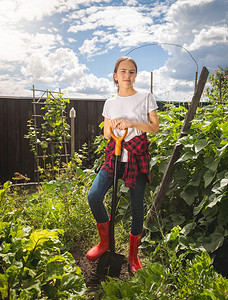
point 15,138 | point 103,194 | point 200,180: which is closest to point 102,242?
point 103,194

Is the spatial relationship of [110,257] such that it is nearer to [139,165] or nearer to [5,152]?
[139,165]

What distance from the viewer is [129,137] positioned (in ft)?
6.47

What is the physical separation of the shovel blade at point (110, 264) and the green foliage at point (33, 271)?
540mm

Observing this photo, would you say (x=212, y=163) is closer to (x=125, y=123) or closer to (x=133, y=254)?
(x=125, y=123)

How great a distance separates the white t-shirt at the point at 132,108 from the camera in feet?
6.26

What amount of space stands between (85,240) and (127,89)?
1517 mm

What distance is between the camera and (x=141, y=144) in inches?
76.2

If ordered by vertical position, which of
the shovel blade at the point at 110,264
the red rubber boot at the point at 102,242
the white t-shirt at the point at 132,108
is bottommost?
the shovel blade at the point at 110,264

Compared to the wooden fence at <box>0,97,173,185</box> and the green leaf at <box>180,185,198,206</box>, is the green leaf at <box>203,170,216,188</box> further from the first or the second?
the wooden fence at <box>0,97,173,185</box>

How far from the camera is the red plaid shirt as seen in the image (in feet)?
6.31

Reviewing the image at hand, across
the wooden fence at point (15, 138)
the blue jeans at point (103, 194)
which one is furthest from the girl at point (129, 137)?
the wooden fence at point (15, 138)

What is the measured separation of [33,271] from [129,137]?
3.39 feet

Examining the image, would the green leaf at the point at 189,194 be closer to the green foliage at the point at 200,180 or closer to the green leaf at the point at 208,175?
the green foliage at the point at 200,180

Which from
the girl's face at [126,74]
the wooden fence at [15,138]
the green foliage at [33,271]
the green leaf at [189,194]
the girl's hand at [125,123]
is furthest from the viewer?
the wooden fence at [15,138]
